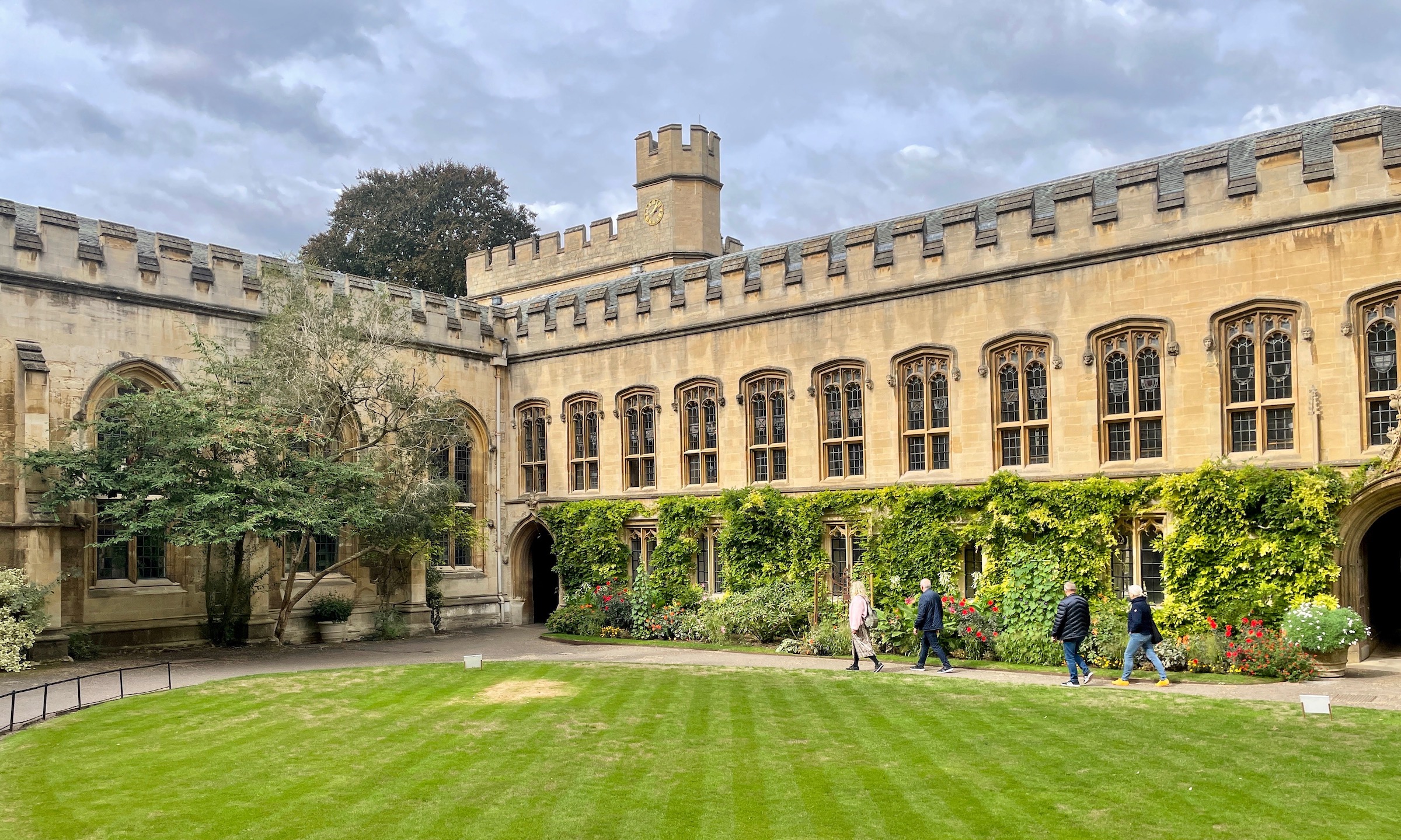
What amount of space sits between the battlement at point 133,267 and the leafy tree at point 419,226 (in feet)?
50.9

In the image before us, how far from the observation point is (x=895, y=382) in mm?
20734

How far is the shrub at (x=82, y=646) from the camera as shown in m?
18.9

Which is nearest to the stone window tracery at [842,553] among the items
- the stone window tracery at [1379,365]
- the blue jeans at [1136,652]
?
the blue jeans at [1136,652]

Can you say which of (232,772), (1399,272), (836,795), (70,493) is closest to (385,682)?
(232,772)

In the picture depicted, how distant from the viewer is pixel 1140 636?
1448cm

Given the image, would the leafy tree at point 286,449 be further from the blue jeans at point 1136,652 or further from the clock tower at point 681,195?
the blue jeans at point 1136,652

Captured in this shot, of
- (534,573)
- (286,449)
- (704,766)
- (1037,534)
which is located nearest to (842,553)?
(1037,534)

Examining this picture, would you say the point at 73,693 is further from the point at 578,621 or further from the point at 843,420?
the point at 843,420

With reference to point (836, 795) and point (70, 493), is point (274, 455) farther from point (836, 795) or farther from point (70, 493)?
point (836, 795)

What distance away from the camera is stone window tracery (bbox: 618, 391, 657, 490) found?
24797 millimetres

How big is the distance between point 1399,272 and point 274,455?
17.6 m

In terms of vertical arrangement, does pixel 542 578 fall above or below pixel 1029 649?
above

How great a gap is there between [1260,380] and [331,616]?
17597mm

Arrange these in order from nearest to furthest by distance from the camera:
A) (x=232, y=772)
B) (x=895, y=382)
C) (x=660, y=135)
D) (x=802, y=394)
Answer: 1. (x=232, y=772)
2. (x=895, y=382)
3. (x=802, y=394)
4. (x=660, y=135)
